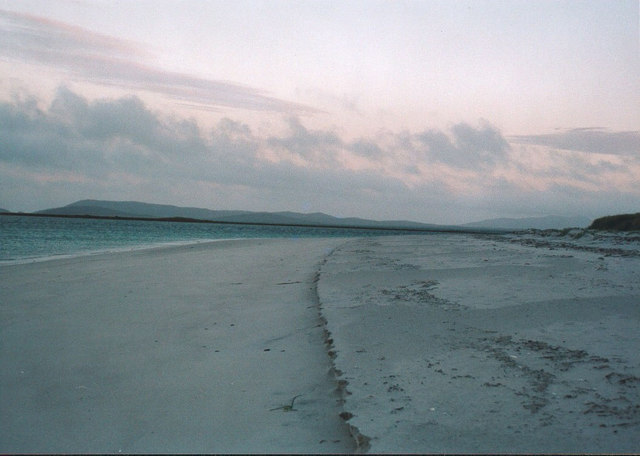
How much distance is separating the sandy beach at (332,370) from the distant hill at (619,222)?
30.8 meters

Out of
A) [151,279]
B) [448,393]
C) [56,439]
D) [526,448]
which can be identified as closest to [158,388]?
[56,439]

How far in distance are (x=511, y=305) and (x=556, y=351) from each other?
78.2 inches

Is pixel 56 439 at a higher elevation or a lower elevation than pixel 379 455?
lower

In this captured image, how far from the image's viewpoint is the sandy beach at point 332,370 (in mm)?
2887

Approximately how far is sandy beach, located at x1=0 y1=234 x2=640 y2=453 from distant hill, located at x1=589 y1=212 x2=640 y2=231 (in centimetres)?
3084

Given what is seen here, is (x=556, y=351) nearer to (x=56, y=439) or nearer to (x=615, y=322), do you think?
(x=615, y=322)

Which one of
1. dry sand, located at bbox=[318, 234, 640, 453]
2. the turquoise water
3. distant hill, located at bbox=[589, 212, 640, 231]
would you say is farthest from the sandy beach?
distant hill, located at bbox=[589, 212, 640, 231]

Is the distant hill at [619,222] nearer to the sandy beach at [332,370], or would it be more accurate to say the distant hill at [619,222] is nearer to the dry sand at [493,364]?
the sandy beach at [332,370]

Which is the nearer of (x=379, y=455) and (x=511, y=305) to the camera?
(x=379, y=455)

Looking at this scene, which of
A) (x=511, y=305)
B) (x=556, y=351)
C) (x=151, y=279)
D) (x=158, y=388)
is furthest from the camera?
(x=151, y=279)

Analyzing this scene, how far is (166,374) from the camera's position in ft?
13.7

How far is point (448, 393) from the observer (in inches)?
132

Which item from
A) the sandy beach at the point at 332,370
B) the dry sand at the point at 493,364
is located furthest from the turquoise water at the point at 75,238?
the dry sand at the point at 493,364

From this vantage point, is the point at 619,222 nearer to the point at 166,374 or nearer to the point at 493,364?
the point at 493,364
